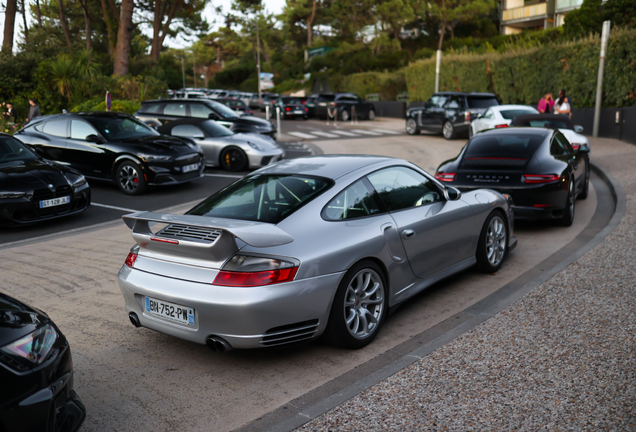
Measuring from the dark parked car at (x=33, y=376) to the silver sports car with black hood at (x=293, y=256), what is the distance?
103 centimetres

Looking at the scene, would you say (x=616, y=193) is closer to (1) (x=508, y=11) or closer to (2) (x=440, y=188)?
(2) (x=440, y=188)

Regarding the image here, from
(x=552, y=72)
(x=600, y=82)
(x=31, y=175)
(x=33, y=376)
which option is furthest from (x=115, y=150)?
(x=552, y=72)

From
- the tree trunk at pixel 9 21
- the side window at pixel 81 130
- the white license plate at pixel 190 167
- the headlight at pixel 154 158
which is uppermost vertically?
the tree trunk at pixel 9 21

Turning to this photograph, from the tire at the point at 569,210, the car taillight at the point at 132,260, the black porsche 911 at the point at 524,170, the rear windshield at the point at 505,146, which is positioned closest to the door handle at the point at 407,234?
the car taillight at the point at 132,260

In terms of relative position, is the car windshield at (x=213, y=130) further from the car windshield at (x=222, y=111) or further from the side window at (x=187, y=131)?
the car windshield at (x=222, y=111)

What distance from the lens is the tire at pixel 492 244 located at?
19.3ft

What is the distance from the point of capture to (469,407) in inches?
130

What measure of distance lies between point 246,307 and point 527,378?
72.7 inches

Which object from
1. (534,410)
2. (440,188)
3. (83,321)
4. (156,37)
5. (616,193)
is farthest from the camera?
(156,37)

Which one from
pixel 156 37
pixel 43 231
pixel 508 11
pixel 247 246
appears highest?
pixel 508 11

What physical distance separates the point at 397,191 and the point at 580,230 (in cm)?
433

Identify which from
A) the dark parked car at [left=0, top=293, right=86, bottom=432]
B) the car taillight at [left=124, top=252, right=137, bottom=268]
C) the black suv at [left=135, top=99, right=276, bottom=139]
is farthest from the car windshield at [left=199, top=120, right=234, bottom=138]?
the dark parked car at [left=0, top=293, right=86, bottom=432]

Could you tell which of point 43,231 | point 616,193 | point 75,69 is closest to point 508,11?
point 75,69

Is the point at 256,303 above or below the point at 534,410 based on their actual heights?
above
